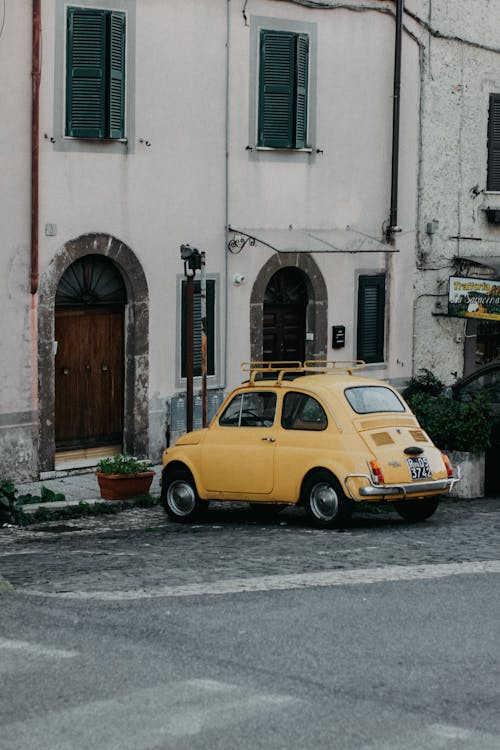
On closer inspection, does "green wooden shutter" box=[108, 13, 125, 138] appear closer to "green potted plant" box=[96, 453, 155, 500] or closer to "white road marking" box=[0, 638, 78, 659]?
"green potted plant" box=[96, 453, 155, 500]

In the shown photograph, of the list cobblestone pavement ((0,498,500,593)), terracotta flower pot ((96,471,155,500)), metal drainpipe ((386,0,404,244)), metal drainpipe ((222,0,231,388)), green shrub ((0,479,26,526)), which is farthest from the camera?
metal drainpipe ((386,0,404,244))

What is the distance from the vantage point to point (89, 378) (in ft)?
69.7

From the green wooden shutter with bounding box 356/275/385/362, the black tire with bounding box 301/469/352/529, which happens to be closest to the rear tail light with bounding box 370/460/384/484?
the black tire with bounding box 301/469/352/529

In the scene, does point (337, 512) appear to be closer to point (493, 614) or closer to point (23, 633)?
point (493, 614)

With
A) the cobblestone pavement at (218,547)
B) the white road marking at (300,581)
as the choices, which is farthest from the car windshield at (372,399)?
the white road marking at (300,581)

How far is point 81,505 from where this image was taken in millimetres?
17734

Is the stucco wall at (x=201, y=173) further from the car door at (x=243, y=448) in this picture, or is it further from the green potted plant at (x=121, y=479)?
the car door at (x=243, y=448)

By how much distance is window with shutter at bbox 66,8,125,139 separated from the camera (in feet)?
66.4

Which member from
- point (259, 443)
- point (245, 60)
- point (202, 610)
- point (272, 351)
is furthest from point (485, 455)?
point (202, 610)

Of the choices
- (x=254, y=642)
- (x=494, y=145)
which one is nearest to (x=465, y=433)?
(x=254, y=642)

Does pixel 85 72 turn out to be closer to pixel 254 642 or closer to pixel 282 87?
pixel 282 87

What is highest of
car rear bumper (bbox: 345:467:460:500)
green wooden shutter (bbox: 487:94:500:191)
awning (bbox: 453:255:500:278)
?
green wooden shutter (bbox: 487:94:500:191)

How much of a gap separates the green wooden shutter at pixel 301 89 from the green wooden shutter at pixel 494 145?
4.77m

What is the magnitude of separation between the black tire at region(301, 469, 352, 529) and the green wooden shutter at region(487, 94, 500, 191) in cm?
1274
